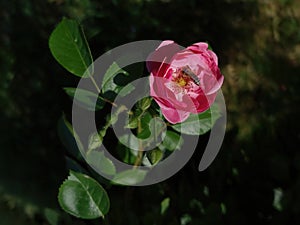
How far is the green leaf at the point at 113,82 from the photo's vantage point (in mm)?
915

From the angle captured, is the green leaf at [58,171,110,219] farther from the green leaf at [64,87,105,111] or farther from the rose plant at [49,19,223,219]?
the green leaf at [64,87,105,111]

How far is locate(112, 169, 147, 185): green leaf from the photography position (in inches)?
41.5

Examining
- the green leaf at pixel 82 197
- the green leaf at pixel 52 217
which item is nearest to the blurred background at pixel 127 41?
the green leaf at pixel 52 217

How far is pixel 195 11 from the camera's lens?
2559 millimetres

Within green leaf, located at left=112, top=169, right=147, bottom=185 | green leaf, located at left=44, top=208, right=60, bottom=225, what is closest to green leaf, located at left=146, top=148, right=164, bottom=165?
green leaf, located at left=112, top=169, right=147, bottom=185

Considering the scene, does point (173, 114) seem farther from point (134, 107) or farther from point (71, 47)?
point (71, 47)

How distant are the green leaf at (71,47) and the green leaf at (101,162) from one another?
0.16 metres

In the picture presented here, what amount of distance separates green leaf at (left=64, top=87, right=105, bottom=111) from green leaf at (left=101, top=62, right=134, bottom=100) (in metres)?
0.02

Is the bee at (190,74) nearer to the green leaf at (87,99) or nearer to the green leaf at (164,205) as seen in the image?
the green leaf at (87,99)

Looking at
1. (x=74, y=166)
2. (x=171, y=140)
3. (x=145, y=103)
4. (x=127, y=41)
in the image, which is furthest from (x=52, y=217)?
(x=127, y=41)

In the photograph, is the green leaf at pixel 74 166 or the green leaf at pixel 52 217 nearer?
the green leaf at pixel 74 166

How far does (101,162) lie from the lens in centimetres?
102

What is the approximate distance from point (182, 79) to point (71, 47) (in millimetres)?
193

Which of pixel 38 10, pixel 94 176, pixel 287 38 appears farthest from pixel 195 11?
pixel 94 176
